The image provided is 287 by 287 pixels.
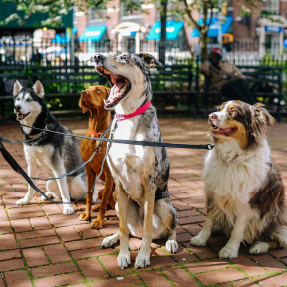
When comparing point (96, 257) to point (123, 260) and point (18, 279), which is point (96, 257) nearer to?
point (123, 260)

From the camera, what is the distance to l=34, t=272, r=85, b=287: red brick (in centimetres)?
277

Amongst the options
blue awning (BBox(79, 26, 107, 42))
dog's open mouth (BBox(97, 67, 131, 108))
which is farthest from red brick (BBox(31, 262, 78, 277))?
blue awning (BBox(79, 26, 107, 42))


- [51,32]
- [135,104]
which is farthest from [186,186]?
[51,32]

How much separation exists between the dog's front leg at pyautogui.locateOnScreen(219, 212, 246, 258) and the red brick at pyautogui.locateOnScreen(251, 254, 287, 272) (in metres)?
0.19

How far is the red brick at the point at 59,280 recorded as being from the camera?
2768 millimetres

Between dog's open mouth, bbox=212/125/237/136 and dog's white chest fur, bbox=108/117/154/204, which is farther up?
dog's open mouth, bbox=212/125/237/136

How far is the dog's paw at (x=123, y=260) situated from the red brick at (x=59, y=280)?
36cm

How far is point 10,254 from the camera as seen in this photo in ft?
10.6

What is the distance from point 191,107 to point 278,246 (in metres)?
9.71

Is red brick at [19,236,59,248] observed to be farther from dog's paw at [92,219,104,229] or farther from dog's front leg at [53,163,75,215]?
dog's front leg at [53,163,75,215]

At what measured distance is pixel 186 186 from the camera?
5.30 metres

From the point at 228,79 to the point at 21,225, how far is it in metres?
7.73

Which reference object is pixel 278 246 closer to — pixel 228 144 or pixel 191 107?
pixel 228 144

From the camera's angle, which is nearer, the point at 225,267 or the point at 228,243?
the point at 225,267
